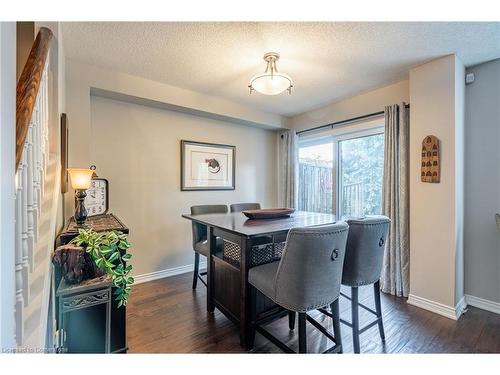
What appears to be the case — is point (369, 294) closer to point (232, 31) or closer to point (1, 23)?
point (232, 31)

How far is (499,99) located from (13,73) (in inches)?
139

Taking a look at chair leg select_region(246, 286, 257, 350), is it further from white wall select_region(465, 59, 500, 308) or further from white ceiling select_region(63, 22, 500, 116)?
white wall select_region(465, 59, 500, 308)

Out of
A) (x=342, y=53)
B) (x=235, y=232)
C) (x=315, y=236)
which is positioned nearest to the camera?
(x=315, y=236)

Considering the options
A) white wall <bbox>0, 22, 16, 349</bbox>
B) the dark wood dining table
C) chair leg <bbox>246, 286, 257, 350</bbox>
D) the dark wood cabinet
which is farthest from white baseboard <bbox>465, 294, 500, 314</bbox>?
white wall <bbox>0, 22, 16, 349</bbox>

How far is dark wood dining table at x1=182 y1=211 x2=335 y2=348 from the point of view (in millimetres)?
1737

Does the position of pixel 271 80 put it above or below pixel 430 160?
above

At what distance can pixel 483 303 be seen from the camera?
2340 mm

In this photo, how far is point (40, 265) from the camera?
1065 millimetres

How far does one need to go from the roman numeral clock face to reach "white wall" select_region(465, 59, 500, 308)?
3.76m

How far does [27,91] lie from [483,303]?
3797 millimetres

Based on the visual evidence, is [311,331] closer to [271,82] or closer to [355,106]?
[271,82]

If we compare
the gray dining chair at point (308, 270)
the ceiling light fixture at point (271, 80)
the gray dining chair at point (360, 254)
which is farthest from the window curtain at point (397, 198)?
Result: the gray dining chair at point (308, 270)

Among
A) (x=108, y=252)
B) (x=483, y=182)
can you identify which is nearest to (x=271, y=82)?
(x=108, y=252)
